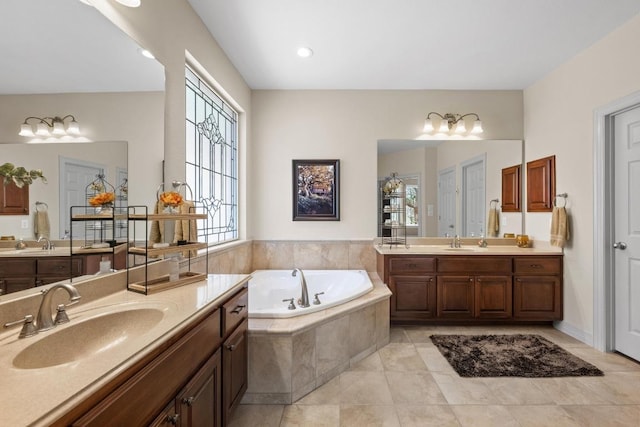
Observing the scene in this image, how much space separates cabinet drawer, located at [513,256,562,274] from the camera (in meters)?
3.14

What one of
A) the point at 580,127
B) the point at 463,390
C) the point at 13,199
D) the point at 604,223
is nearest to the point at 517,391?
the point at 463,390

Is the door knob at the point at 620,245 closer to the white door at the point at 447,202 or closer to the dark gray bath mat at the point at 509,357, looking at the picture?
the dark gray bath mat at the point at 509,357

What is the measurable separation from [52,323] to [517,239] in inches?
162

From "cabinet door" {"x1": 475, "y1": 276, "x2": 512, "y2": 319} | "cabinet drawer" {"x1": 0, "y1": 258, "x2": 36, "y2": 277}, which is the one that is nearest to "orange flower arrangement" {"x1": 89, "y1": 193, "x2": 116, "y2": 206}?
"cabinet drawer" {"x1": 0, "y1": 258, "x2": 36, "y2": 277}

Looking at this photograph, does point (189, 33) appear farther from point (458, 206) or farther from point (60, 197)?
point (458, 206)

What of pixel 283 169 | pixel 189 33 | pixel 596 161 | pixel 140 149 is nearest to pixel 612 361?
pixel 596 161

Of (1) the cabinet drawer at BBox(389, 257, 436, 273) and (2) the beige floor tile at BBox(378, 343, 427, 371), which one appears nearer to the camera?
(2) the beige floor tile at BBox(378, 343, 427, 371)

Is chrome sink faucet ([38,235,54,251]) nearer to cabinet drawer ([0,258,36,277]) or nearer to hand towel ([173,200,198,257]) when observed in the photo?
cabinet drawer ([0,258,36,277])

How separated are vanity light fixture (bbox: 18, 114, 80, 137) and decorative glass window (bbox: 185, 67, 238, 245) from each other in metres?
1.08

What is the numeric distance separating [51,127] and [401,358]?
2675 mm

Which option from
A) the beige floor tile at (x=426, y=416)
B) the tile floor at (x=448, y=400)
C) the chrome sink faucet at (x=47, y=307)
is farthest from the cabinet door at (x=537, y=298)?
the chrome sink faucet at (x=47, y=307)

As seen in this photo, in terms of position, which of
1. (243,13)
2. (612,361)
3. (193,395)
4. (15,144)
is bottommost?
(612,361)

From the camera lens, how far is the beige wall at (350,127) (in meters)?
3.67

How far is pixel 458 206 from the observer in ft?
12.1
